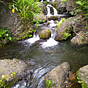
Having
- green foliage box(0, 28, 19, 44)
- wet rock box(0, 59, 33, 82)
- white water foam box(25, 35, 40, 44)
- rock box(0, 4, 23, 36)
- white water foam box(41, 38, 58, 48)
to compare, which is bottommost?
wet rock box(0, 59, 33, 82)

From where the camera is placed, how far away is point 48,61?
449 centimetres

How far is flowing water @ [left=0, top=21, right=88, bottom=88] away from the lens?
3.64 m

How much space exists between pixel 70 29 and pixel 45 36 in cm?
228

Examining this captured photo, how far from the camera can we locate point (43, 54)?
515cm

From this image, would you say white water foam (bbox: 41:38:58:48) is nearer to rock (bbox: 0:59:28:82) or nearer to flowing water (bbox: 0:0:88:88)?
flowing water (bbox: 0:0:88:88)

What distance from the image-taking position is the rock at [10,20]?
5749mm

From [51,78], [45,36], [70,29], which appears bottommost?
[51,78]

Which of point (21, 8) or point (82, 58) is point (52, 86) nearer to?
point (82, 58)

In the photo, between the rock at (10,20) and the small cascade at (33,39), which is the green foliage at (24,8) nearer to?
the rock at (10,20)

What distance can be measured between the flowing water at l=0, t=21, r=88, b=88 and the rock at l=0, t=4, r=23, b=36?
45.4 inches

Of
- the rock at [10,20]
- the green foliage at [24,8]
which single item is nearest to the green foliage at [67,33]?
the green foliage at [24,8]

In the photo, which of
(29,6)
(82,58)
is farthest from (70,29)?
(29,6)

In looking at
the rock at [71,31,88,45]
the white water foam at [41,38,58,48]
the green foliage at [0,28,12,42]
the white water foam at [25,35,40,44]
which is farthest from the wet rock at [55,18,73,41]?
the green foliage at [0,28,12,42]

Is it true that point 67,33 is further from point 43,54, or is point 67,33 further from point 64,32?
point 43,54
